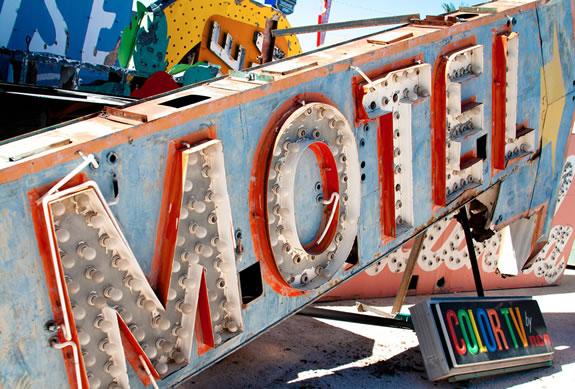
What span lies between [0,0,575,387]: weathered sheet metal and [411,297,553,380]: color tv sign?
70 centimetres

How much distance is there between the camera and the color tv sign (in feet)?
19.1

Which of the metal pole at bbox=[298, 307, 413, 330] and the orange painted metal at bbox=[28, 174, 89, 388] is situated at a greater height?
the orange painted metal at bbox=[28, 174, 89, 388]

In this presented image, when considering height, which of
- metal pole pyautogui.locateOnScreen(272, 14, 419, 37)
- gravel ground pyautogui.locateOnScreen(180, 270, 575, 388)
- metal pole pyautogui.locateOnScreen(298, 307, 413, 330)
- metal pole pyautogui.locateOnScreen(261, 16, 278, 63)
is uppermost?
metal pole pyautogui.locateOnScreen(272, 14, 419, 37)

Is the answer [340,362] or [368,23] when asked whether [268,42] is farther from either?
[340,362]

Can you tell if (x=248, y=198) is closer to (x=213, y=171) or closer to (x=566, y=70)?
(x=213, y=171)

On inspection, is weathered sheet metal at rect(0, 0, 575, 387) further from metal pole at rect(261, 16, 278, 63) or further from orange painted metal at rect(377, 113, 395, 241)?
metal pole at rect(261, 16, 278, 63)

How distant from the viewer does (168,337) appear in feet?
13.0

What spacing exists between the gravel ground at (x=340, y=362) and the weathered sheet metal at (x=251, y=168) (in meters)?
1.23

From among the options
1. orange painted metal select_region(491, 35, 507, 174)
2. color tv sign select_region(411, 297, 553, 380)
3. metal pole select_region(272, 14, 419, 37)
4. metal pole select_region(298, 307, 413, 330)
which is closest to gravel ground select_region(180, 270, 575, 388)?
color tv sign select_region(411, 297, 553, 380)

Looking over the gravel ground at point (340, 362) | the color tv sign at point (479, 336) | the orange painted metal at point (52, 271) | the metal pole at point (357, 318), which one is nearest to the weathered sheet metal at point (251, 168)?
the orange painted metal at point (52, 271)

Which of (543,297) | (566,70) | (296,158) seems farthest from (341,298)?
(296,158)

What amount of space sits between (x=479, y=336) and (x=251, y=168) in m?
2.70

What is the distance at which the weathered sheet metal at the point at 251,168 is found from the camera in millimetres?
3297

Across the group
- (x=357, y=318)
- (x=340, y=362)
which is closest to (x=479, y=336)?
(x=357, y=318)
